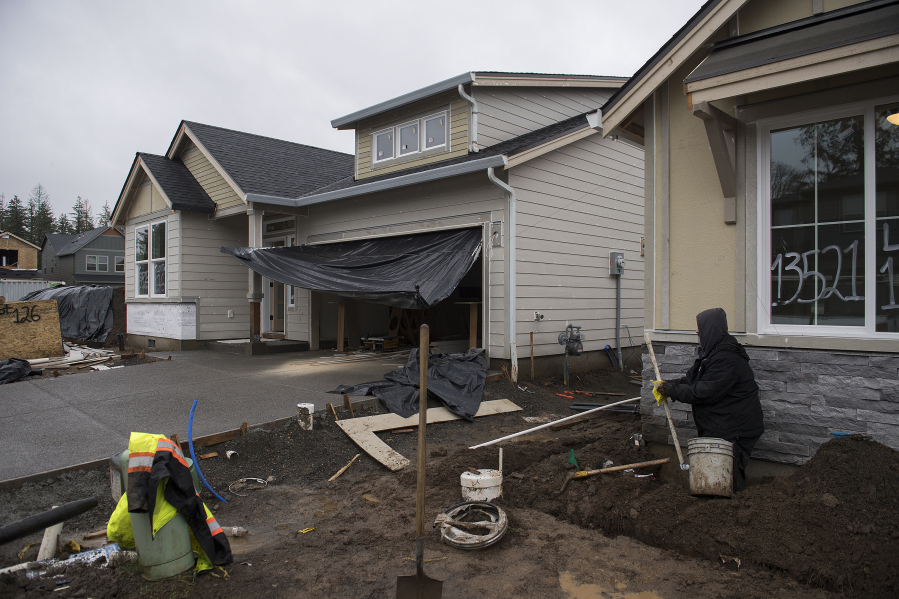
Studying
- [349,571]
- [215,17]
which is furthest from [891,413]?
[215,17]

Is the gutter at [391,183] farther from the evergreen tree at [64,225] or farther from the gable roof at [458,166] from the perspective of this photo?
the evergreen tree at [64,225]

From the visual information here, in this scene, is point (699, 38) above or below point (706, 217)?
above

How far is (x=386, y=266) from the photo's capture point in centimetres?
921

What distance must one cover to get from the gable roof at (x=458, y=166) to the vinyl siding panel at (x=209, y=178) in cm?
168

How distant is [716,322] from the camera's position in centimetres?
442

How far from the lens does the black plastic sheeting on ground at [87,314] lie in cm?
1673

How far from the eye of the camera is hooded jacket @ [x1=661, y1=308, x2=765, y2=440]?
14.0ft

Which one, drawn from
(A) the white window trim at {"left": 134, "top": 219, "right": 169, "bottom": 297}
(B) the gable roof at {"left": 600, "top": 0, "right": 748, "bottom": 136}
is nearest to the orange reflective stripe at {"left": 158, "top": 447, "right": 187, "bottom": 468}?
(B) the gable roof at {"left": 600, "top": 0, "right": 748, "bottom": 136}

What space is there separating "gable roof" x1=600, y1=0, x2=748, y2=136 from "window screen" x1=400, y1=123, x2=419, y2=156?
633 cm

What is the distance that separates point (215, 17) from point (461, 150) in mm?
12716

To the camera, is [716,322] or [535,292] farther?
[535,292]

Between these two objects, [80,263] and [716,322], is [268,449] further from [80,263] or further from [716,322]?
[80,263]

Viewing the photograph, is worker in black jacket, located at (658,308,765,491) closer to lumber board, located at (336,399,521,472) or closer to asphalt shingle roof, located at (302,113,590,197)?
lumber board, located at (336,399,521,472)

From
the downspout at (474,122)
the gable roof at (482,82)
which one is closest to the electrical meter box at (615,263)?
the downspout at (474,122)
